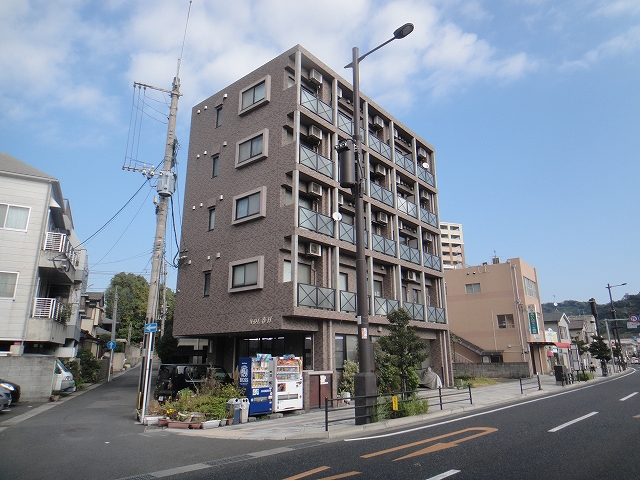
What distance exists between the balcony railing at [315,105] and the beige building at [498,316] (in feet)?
79.4

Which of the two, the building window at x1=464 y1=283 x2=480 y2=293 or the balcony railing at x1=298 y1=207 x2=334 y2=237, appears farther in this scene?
the building window at x1=464 y1=283 x2=480 y2=293

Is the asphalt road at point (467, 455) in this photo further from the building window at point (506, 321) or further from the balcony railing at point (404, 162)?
the building window at point (506, 321)

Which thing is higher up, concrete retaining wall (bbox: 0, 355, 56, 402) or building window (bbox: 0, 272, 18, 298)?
building window (bbox: 0, 272, 18, 298)

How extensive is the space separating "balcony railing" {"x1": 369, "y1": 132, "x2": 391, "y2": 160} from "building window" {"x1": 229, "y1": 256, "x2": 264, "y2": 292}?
35.2 ft

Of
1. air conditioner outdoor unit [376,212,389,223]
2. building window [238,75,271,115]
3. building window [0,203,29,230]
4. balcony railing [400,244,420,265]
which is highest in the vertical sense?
building window [238,75,271,115]

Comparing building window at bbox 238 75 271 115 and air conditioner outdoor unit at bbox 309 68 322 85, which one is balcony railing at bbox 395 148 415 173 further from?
building window at bbox 238 75 271 115

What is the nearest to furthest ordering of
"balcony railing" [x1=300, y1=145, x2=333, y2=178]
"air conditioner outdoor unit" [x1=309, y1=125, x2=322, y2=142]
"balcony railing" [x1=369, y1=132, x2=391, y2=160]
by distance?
"balcony railing" [x1=300, y1=145, x2=333, y2=178], "air conditioner outdoor unit" [x1=309, y1=125, x2=322, y2=142], "balcony railing" [x1=369, y1=132, x2=391, y2=160]

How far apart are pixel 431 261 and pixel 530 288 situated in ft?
63.6

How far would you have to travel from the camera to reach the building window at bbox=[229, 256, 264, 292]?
1998 cm

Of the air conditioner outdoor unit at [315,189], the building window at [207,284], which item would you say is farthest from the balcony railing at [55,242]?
the air conditioner outdoor unit at [315,189]

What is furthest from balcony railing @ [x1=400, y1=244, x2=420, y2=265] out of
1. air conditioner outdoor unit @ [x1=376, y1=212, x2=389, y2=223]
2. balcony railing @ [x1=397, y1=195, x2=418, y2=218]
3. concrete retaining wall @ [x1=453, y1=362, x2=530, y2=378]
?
concrete retaining wall @ [x1=453, y1=362, x2=530, y2=378]

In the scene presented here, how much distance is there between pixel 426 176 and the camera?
3158cm

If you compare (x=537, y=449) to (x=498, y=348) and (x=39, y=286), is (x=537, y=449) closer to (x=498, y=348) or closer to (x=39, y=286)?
(x=39, y=286)

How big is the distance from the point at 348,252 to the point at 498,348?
82.0 feet
